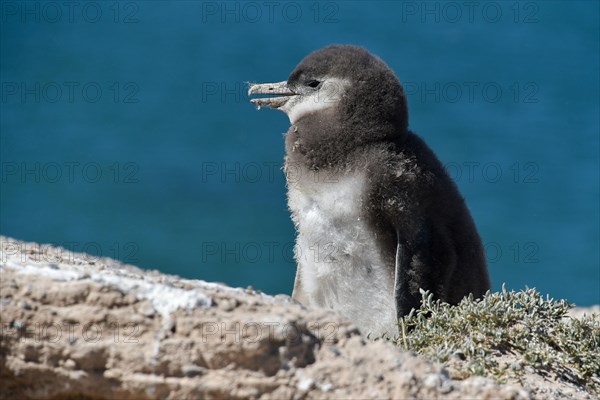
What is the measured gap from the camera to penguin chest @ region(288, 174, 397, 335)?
235 inches

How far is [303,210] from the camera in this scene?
6258mm

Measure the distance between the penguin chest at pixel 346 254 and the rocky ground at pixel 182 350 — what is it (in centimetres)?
249

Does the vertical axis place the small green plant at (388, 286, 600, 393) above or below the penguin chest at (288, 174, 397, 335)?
below

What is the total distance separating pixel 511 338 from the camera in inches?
171

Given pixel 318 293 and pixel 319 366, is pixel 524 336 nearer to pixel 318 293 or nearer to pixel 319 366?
pixel 319 366

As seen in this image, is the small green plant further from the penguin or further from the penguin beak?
the penguin beak

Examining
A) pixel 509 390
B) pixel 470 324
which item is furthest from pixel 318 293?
pixel 509 390

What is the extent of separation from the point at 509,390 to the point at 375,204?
103 inches

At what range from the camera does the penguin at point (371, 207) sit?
5.91 meters

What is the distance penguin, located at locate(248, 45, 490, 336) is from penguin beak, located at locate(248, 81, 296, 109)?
38 centimetres

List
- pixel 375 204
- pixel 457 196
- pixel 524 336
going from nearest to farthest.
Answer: pixel 524 336, pixel 375 204, pixel 457 196

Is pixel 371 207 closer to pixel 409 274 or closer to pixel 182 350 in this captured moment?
pixel 409 274

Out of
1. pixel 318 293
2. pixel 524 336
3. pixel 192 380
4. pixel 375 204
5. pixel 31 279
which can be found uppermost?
pixel 375 204

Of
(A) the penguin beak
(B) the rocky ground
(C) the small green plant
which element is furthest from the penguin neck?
(B) the rocky ground
